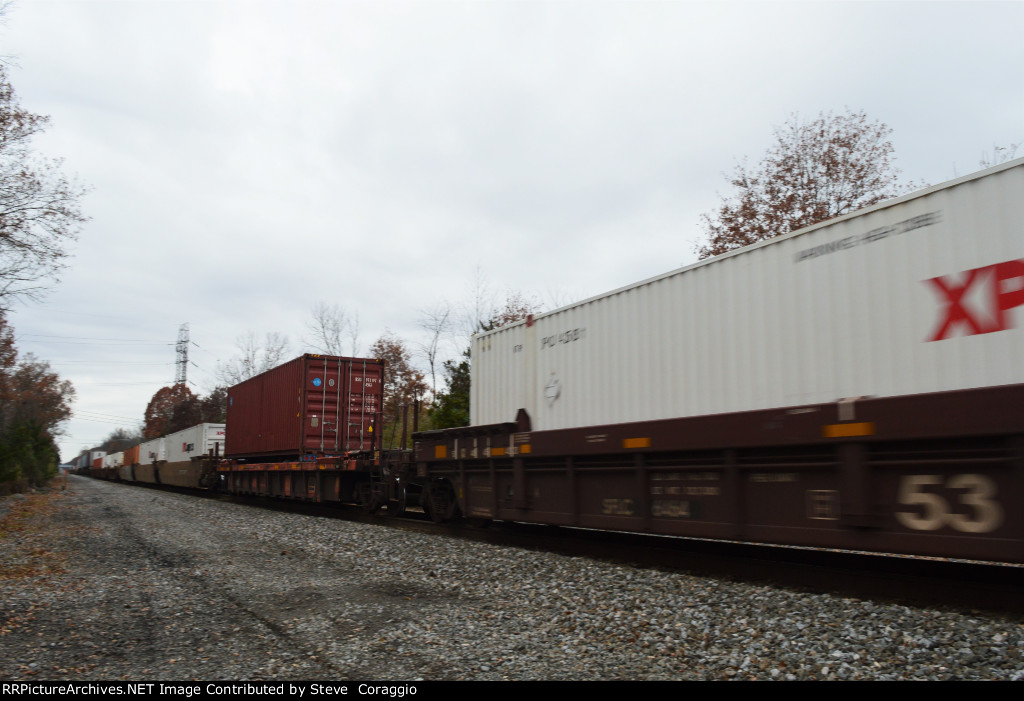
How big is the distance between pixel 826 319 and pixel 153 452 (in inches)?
1707

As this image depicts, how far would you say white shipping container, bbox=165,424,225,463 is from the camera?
28.0 metres

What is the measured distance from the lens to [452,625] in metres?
5.17

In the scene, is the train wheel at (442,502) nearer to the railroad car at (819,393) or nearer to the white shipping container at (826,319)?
the railroad car at (819,393)

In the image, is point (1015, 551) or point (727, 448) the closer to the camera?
point (1015, 551)

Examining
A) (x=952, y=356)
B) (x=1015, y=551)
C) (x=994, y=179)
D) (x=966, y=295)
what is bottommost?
(x=1015, y=551)

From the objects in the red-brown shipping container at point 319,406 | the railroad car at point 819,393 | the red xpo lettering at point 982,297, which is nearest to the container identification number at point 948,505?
the railroad car at point 819,393

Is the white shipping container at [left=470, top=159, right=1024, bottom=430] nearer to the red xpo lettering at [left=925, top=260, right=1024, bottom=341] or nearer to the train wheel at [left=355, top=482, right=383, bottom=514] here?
the red xpo lettering at [left=925, top=260, right=1024, bottom=341]

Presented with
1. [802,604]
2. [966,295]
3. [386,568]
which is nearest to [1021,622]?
[802,604]

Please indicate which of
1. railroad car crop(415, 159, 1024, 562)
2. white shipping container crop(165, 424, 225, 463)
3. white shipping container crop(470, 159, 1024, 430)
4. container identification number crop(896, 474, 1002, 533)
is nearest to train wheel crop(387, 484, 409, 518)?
railroad car crop(415, 159, 1024, 562)

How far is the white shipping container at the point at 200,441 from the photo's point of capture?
28.0 metres

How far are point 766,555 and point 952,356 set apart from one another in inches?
139

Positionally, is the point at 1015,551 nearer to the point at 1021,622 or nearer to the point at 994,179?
the point at 1021,622

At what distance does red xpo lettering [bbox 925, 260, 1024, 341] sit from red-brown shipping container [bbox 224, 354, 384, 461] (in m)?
12.7

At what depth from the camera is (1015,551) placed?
4520 mm
